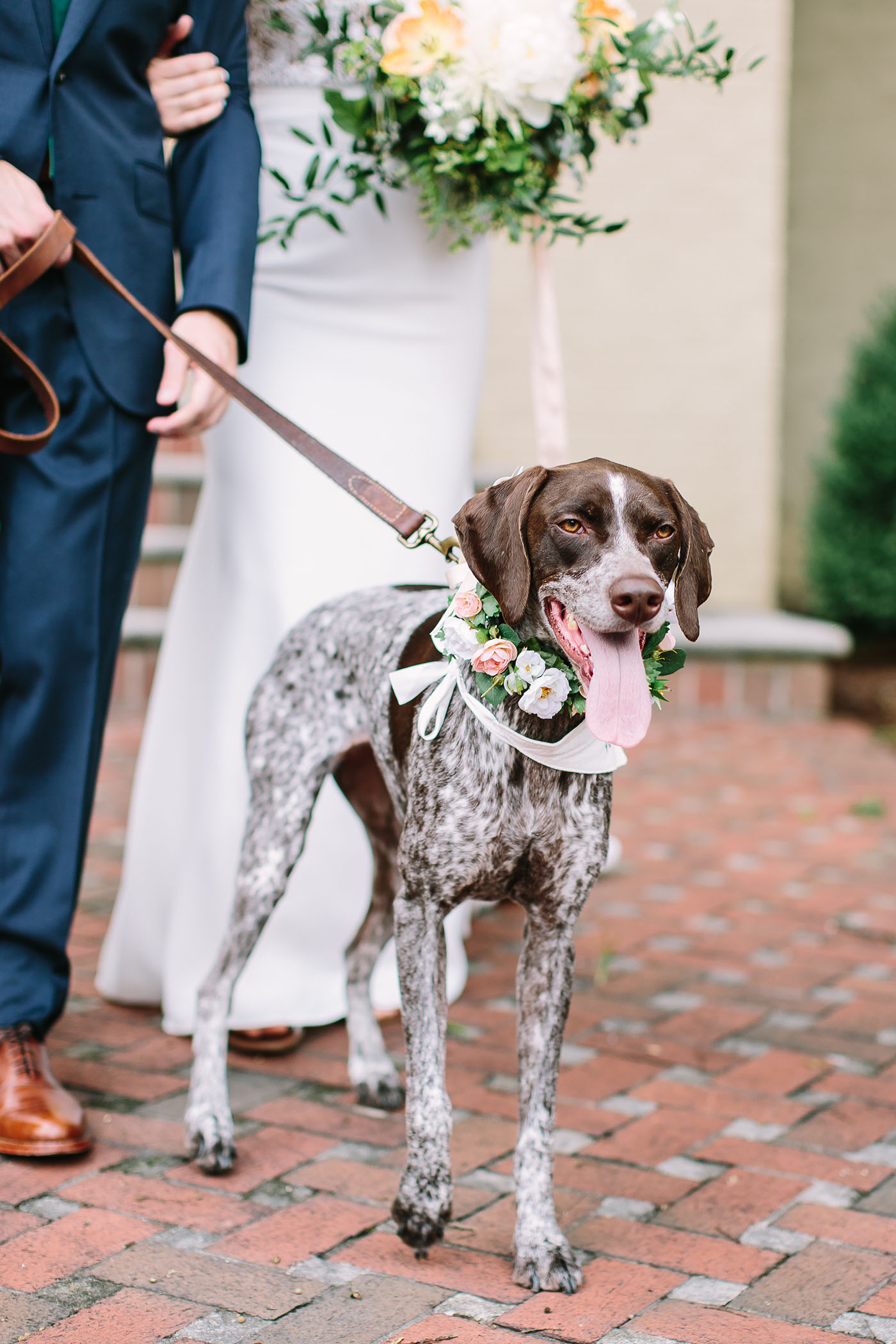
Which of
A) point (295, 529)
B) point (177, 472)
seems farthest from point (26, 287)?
point (177, 472)

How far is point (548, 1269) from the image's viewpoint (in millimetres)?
2230

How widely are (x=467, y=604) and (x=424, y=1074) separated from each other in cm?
77

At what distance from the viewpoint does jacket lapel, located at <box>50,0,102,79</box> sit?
2.60m

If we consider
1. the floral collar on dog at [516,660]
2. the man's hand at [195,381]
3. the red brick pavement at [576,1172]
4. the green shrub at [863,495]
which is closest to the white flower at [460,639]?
the floral collar on dog at [516,660]

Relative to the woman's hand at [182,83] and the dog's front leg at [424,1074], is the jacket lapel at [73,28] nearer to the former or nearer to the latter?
the woman's hand at [182,83]

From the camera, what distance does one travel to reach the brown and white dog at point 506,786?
6.97 ft

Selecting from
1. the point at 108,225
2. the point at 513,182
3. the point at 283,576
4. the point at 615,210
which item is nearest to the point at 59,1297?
the point at 283,576

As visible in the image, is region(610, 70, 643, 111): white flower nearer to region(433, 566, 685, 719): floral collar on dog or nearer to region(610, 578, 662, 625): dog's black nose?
region(433, 566, 685, 719): floral collar on dog

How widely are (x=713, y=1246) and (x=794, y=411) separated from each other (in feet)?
25.3

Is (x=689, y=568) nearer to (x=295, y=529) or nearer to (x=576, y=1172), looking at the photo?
(x=576, y=1172)

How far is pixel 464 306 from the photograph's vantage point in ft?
11.5

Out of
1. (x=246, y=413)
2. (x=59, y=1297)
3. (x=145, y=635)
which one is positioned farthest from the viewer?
(x=145, y=635)

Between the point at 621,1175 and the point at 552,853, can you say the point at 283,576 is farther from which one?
the point at 621,1175

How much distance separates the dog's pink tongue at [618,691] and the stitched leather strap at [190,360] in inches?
21.0
